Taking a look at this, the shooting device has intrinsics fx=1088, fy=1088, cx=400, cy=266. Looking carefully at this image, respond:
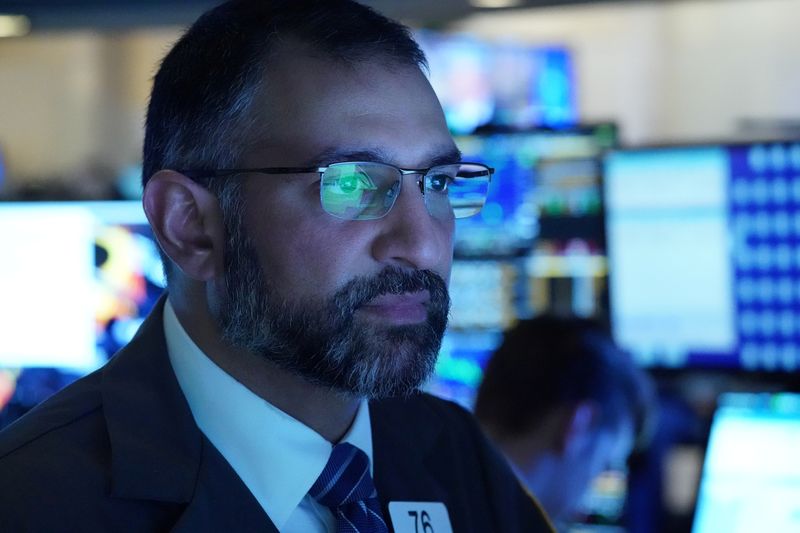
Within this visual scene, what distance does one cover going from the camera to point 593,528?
2.82 metres

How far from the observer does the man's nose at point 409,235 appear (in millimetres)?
1112

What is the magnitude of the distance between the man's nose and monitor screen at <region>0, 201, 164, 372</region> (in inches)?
73.5

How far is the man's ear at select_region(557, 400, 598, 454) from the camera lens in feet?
6.90

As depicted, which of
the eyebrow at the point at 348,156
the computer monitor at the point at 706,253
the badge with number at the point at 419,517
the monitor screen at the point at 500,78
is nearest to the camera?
the eyebrow at the point at 348,156

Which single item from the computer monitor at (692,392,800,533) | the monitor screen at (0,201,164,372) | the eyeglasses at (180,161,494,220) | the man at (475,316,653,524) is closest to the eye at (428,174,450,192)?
the eyeglasses at (180,161,494,220)

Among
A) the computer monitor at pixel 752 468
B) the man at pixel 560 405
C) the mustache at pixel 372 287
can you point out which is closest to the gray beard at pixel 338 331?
the mustache at pixel 372 287

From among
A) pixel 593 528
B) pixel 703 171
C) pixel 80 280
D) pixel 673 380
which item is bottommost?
pixel 593 528

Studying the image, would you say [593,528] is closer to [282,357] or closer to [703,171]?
[703,171]

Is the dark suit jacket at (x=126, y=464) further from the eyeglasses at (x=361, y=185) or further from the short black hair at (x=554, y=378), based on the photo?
the short black hair at (x=554, y=378)

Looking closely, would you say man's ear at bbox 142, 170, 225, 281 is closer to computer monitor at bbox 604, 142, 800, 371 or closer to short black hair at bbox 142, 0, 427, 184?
short black hair at bbox 142, 0, 427, 184

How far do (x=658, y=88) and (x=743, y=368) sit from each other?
6.94ft

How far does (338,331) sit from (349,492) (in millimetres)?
200

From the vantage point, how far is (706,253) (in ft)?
8.82

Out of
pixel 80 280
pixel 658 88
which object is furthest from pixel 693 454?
pixel 658 88
